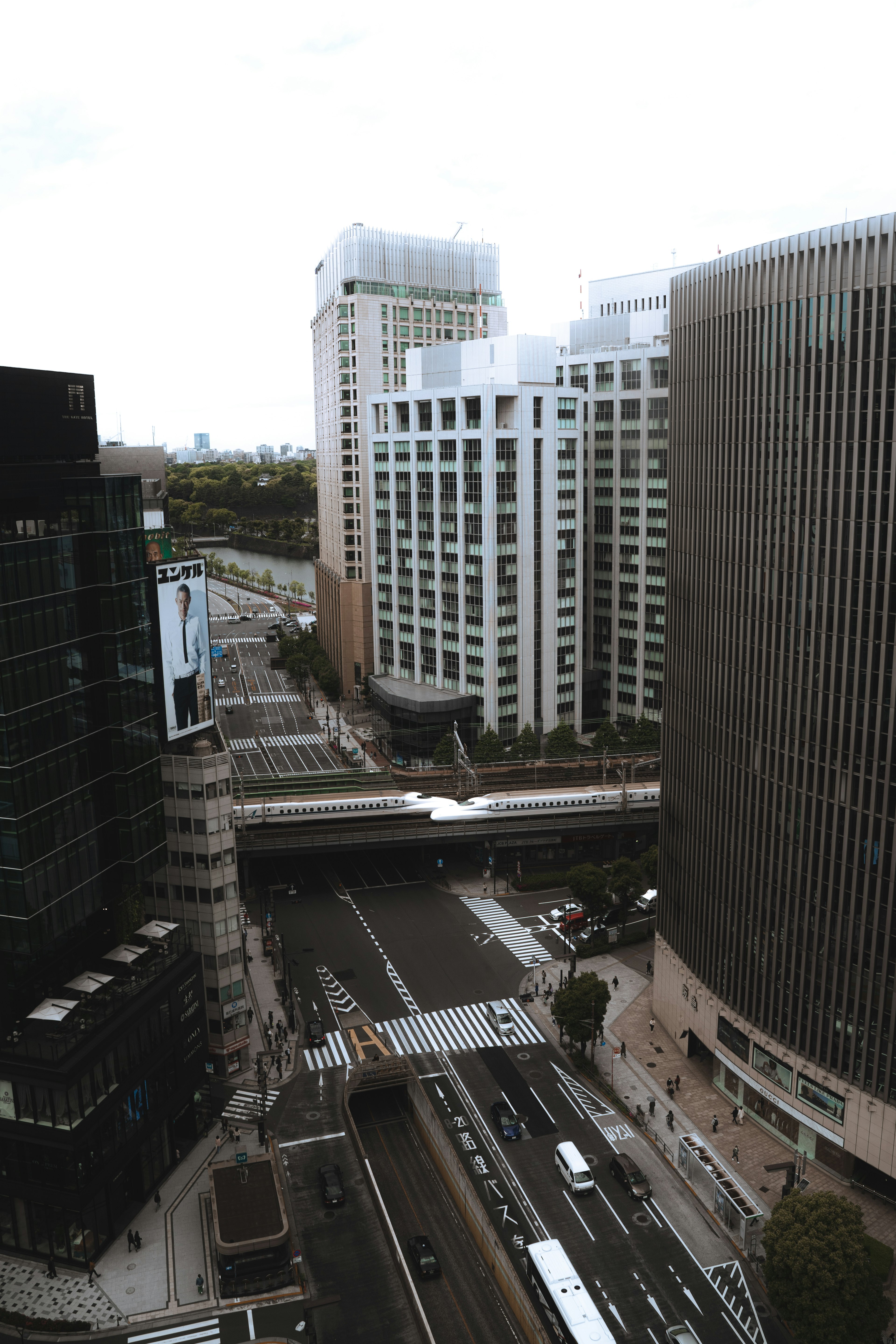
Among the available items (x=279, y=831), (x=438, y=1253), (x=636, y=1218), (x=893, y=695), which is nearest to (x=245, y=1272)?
(x=438, y=1253)

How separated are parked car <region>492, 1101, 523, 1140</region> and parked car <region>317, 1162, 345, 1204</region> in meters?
10.3

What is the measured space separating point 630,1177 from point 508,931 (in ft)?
114

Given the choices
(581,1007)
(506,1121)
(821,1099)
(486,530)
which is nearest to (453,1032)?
(581,1007)

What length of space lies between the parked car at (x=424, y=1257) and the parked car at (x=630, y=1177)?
11.7 m

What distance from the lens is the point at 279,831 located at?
100m

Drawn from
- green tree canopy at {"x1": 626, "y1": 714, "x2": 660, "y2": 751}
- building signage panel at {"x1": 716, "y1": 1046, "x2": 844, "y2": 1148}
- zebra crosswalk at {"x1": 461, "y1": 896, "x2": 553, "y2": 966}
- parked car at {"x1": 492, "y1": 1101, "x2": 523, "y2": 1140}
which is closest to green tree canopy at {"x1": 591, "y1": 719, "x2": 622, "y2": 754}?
green tree canopy at {"x1": 626, "y1": 714, "x2": 660, "y2": 751}

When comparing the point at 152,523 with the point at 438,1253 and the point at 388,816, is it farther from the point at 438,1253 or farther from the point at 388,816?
the point at 438,1253

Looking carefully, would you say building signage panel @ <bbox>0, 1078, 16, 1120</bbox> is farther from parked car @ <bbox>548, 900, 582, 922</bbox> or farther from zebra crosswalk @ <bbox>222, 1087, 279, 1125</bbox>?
parked car @ <bbox>548, 900, 582, 922</bbox>

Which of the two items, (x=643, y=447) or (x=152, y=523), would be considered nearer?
(x=152, y=523)

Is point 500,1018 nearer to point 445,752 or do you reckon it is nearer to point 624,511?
point 445,752

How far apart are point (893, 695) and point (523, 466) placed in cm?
7889

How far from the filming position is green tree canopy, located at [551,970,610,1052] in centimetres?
6938

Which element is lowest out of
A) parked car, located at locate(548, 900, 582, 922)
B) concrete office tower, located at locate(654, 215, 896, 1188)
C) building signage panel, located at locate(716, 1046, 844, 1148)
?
Result: parked car, located at locate(548, 900, 582, 922)

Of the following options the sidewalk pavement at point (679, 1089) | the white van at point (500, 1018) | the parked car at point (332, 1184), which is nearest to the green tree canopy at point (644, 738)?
the sidewalk pavement at point (679, 1089)
